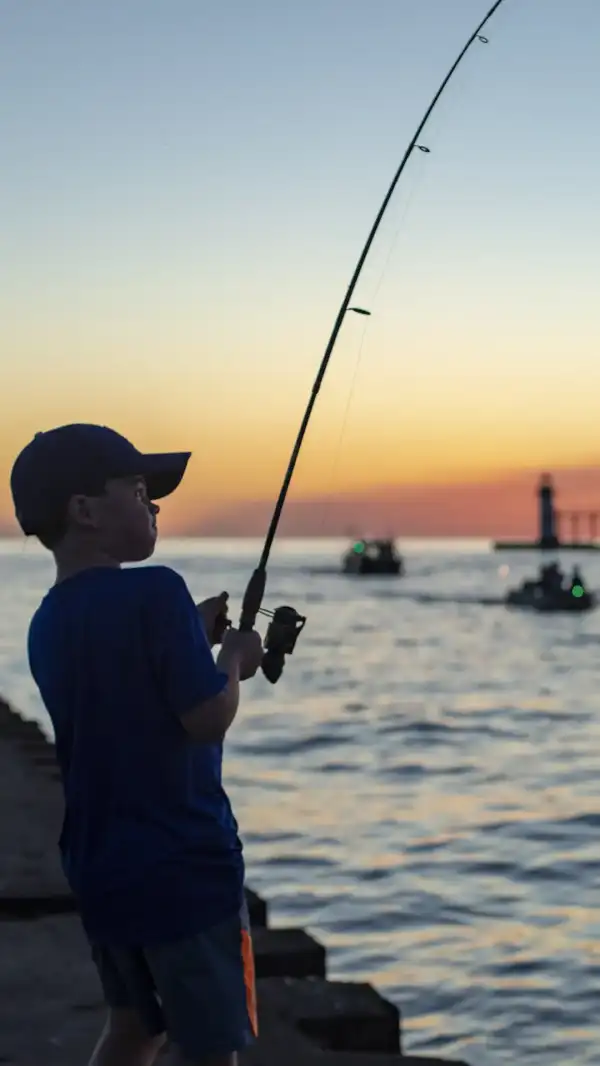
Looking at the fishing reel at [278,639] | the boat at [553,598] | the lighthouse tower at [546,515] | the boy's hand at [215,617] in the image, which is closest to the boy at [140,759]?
the boy's hand at [215,617]

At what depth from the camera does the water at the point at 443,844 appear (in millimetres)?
8922

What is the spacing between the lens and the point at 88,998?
498 centimetres

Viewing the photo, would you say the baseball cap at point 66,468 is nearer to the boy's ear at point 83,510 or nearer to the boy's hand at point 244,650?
the boy's ear at point 83,510

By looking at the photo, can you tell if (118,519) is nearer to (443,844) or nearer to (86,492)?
(86,492)

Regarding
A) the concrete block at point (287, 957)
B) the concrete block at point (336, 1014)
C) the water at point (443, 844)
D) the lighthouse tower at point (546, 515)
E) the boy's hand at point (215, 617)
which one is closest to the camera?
the boy's hand at point (215, 617)

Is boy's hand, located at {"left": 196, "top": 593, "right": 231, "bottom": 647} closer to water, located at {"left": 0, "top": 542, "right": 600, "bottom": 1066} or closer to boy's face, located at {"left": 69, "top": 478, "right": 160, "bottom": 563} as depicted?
boy's face, located at {"left": 69, "top": 478, "right": 160, "bottom": 563}

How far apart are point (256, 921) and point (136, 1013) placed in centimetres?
376

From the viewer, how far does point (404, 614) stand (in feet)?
279

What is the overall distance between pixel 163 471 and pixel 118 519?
15cm

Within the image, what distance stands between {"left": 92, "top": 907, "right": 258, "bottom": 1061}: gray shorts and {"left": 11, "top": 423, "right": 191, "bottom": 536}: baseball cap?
0.88 metres

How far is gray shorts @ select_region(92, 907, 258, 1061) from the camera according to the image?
2.67m

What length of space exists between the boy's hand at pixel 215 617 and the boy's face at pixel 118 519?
0.96 ft

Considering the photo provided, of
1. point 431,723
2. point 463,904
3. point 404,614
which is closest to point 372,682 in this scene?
point 431,723

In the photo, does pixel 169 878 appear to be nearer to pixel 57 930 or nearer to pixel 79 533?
pixel 79 533
